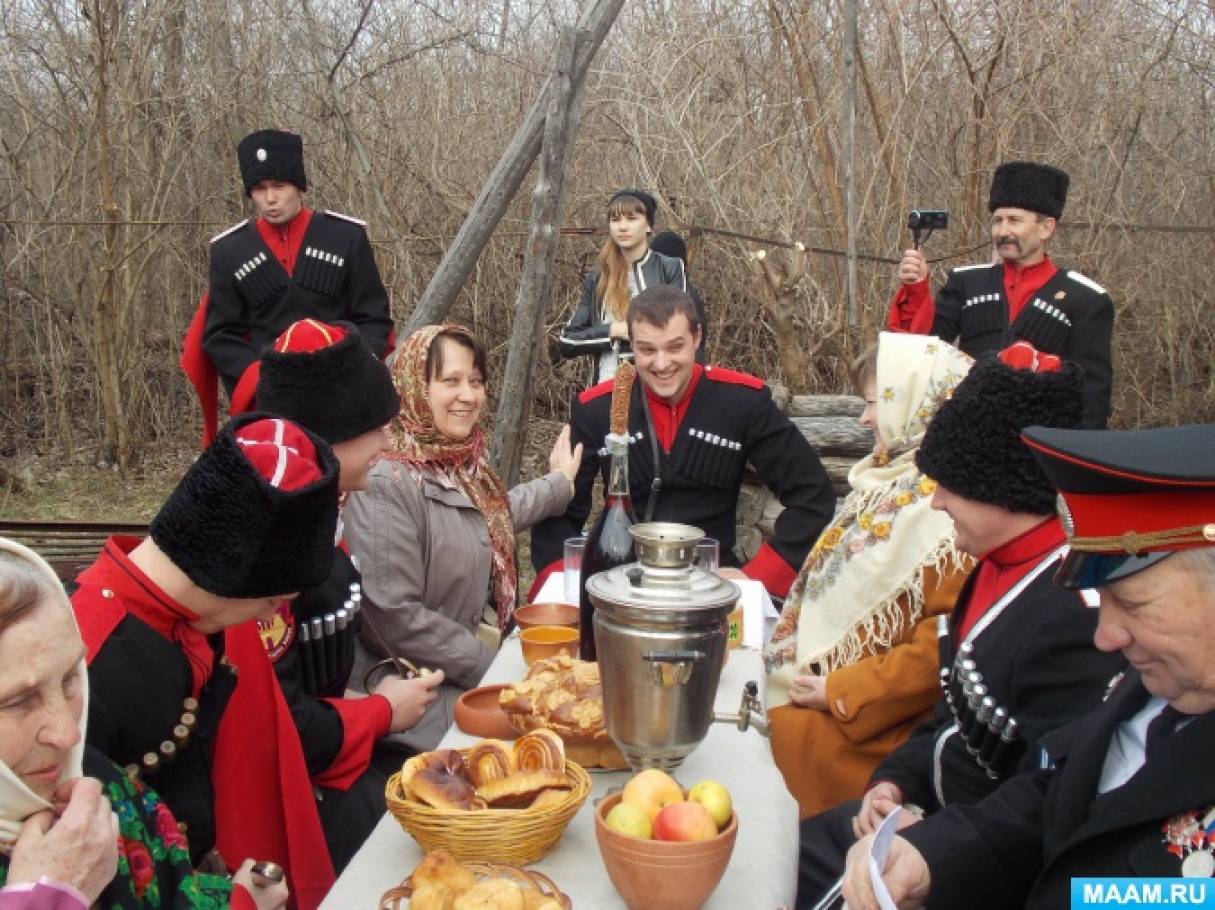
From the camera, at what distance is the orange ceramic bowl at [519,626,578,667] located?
2.57 meters

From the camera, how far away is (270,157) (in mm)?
5258

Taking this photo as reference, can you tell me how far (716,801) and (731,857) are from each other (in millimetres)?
173

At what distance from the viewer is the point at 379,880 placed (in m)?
1.72

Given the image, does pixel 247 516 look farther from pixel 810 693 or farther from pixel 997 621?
pixel 810 693

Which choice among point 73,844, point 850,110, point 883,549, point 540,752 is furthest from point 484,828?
point 850,110

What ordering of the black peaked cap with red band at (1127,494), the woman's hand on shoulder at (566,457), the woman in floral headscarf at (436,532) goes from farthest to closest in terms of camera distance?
the woman's hand on shoulder at (566,457), the woman in floral headscarf at (436,532), the black peaked cap with red band at (1127,494)

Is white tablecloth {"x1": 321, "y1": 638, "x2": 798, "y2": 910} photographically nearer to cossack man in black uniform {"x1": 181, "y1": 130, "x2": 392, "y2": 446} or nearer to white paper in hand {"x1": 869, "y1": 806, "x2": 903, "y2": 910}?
white paper in hand {"x1": 869, "y1": 806, "x2": 903, "y2": 910}

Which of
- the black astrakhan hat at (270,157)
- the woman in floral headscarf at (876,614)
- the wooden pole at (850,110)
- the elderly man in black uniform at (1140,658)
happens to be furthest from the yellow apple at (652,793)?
the wooden pole at (850,110)

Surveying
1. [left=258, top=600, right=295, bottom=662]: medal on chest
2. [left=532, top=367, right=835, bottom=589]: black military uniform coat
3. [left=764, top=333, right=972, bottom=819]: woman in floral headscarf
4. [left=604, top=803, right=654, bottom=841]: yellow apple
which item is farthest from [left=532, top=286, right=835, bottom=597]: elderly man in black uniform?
[left=604, top=803, right=654, bottom=841]: yellow apple

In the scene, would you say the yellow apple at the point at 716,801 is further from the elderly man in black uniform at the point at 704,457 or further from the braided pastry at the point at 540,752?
the elderly man in black uniform at the point at 704,457

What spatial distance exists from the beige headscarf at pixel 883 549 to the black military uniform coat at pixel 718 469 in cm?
97

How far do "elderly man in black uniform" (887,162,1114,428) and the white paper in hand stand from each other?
372cm

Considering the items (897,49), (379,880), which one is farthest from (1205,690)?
(897,49)

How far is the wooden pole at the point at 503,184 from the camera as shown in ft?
14.3
